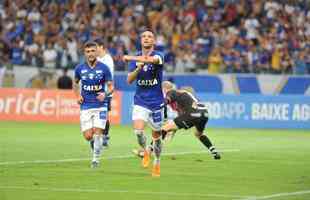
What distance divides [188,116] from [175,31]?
715 inches

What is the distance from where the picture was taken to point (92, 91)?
770 inches

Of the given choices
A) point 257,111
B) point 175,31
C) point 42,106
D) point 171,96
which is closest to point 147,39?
point 171,96

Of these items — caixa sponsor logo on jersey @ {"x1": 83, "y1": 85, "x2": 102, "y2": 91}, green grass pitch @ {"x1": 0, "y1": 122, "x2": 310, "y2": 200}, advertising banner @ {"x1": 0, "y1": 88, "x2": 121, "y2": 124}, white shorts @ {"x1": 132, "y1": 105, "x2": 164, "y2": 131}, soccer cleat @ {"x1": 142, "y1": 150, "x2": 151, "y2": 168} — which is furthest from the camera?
advertising banner @ {"x1": 0, "y1": 88, "x2": 121, "y2": 124}

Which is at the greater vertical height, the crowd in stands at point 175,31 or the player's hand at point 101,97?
the crowd in stands at point 175,31

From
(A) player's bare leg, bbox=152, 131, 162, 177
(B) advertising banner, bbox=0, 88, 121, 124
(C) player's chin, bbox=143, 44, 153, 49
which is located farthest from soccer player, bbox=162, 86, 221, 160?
(B) advertising banner, bbox=0, 88, 121, 124

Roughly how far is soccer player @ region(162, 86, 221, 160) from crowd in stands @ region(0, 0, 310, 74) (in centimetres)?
1469

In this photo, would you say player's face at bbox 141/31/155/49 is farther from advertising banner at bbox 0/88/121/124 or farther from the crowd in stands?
the crowd in stands

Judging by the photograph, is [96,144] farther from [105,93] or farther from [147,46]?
[147,46]

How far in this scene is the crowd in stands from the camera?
38.2 meters

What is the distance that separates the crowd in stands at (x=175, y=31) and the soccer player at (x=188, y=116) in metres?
14.7

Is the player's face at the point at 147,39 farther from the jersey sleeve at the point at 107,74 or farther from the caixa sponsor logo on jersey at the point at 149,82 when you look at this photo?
→ the jersey sleeve at the point at 107,74

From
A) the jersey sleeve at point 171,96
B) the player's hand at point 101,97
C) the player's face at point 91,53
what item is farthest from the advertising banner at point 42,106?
the player's hand at point 101,97

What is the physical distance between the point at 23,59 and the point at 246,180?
955 inches

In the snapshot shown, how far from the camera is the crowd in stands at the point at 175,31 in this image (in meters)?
38.2
